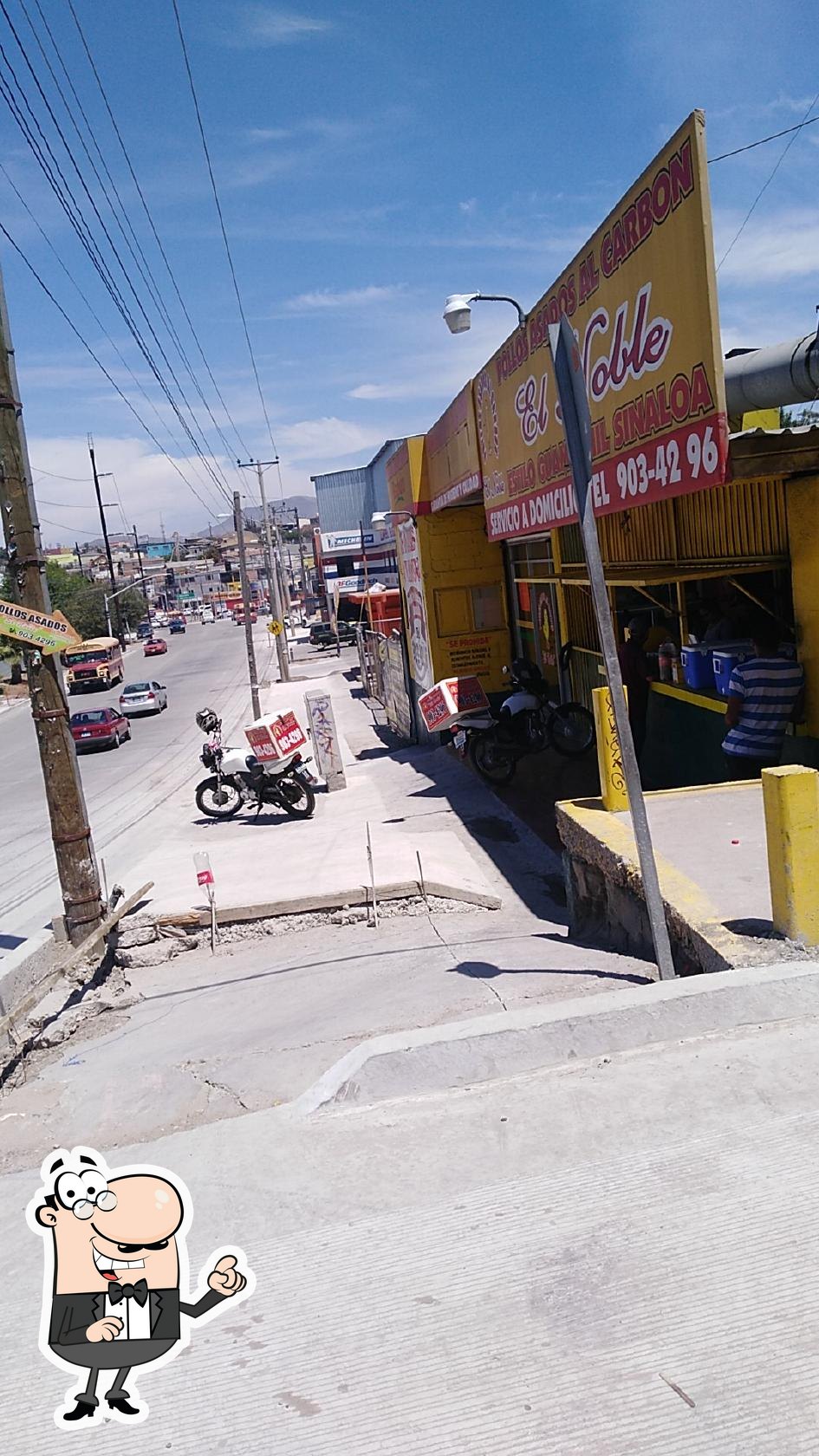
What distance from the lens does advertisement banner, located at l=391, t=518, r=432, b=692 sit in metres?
19.4

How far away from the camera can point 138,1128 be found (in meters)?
4.79

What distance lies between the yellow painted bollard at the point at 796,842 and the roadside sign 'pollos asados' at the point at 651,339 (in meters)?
2.65

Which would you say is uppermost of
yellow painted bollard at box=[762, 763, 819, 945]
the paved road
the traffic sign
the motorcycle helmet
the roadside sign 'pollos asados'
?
the roadside sign 'pollos asados'

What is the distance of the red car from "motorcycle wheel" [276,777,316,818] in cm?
1505

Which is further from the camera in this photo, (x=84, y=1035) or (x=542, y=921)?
(x=542, y=921)

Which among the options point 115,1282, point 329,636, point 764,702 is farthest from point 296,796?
point 329,636

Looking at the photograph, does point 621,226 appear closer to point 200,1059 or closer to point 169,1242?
point 200,1059

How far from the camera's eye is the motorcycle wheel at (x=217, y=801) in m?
16.3

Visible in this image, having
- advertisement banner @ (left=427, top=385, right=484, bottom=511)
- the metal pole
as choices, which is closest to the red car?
advertisement banner @ (left=427, top=385, right=484, bottom=511)

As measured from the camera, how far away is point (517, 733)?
14.8m

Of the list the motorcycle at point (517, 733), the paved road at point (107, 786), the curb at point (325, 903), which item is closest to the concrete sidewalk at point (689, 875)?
the curb at point (325, 903)

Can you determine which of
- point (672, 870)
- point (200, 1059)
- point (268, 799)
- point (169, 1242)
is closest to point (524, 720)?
point (268, 799)

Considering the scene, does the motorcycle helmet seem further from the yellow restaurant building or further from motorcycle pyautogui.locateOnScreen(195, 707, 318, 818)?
the yellow restaurant building

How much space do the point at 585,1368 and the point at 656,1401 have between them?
0.19 metres
